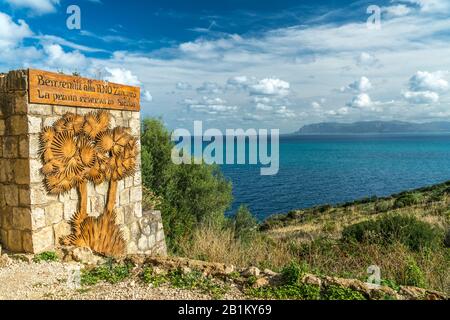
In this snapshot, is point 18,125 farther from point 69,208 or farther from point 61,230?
point 61,230

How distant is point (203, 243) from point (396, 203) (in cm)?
1832

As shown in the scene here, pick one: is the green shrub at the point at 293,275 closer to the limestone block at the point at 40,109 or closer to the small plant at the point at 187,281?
the small plant at the point at 187,281

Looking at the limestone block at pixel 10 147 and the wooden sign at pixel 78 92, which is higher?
the wooden sign at pixel 78 92

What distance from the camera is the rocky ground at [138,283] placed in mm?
3809

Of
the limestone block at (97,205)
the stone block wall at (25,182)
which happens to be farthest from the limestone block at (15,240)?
the limestone block at (97,205)

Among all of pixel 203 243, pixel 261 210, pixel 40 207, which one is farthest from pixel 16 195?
pixel 261 210

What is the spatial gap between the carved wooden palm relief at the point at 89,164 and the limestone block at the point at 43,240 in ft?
0.68

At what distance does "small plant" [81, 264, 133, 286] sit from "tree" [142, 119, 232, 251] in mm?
6678

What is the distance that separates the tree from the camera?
12827 millimetres

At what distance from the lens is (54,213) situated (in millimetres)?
5152

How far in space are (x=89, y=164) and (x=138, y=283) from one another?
2.28 m

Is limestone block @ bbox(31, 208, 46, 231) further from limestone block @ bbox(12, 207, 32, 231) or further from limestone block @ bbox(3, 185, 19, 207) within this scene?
limestone block @ bbox(3, 185, 19, 207)

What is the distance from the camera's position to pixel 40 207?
492 centimetres

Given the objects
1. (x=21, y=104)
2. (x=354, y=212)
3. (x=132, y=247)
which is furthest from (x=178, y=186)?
(x=21, y=104)
